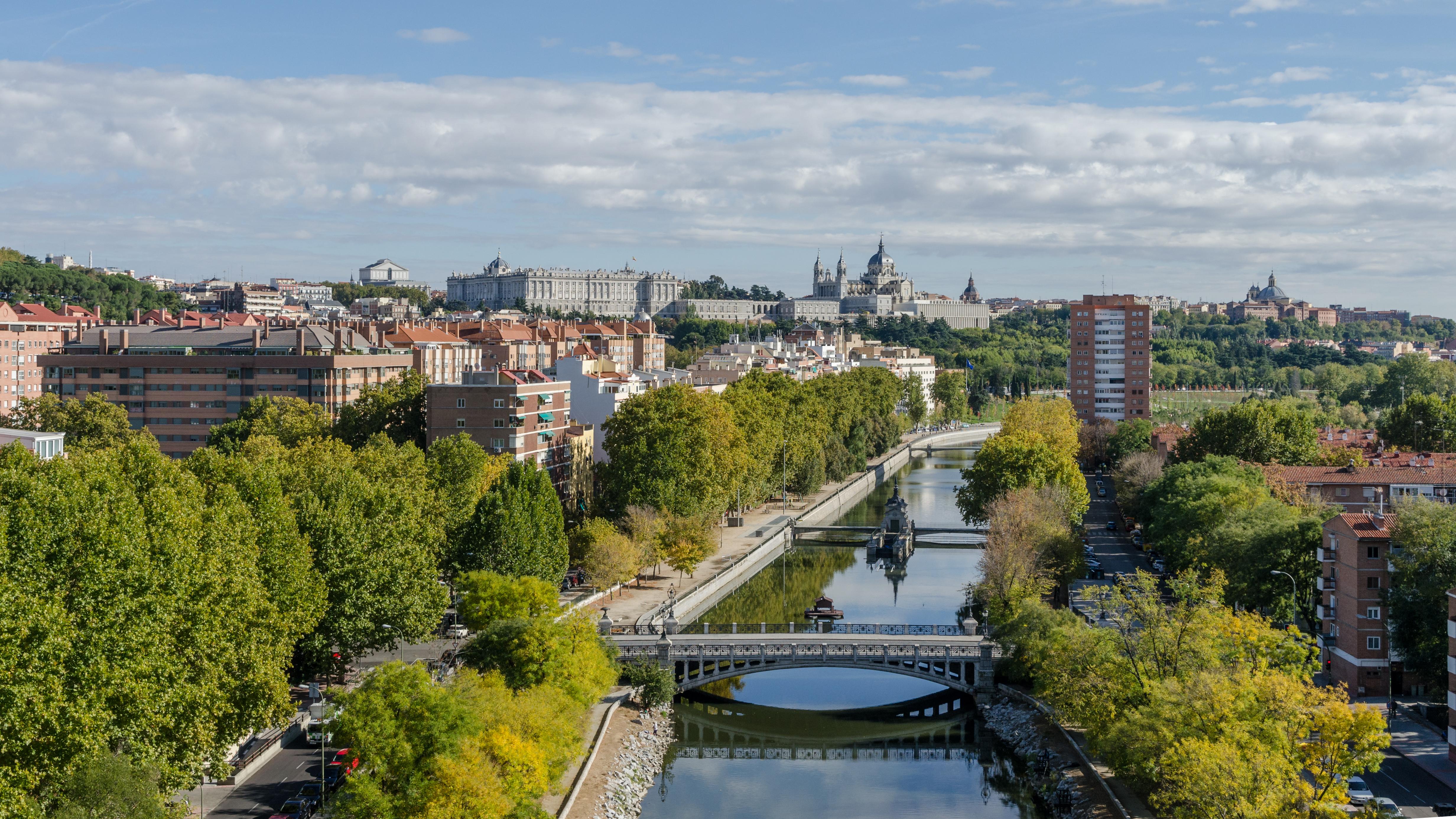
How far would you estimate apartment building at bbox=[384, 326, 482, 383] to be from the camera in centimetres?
8019

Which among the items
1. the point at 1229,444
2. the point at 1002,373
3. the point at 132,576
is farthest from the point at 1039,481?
the point at 1002,373

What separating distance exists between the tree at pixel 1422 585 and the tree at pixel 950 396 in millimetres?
94239

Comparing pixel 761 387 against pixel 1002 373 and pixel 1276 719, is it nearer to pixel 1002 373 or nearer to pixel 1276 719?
pixel 1276 719

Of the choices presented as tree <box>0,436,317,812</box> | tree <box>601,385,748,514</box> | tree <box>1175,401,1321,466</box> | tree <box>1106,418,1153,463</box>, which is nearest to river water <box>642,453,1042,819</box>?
tree <box>601,385,748,514</box>

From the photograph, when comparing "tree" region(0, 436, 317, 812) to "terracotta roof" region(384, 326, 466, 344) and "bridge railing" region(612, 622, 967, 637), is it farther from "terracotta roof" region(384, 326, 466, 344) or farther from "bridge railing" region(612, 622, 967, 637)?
"terracotta roof" region(384, 326, 466, 344)

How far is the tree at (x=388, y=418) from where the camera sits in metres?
56.6

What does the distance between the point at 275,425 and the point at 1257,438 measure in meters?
41.8

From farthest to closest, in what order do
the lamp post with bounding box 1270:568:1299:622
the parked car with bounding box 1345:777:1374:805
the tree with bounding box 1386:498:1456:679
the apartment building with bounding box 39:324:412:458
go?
the apartment building with bounding box 39:324:412:458 < the lamp post with bounding box 1270:568:1299:622 < the tree with bounding box 1386:498:1456:679 < the parked car with bounding box 1345:777:1374:805

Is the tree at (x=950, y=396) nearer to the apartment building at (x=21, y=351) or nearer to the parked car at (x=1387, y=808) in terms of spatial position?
the apartment building at (x=21, y=351)

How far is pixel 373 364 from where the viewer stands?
6950cm

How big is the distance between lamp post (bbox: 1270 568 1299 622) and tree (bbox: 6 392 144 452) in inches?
1625

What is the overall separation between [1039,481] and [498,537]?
24719 millimetres

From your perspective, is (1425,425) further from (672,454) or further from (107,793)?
(107,793)

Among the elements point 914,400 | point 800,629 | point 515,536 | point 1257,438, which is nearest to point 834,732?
point 800,629
